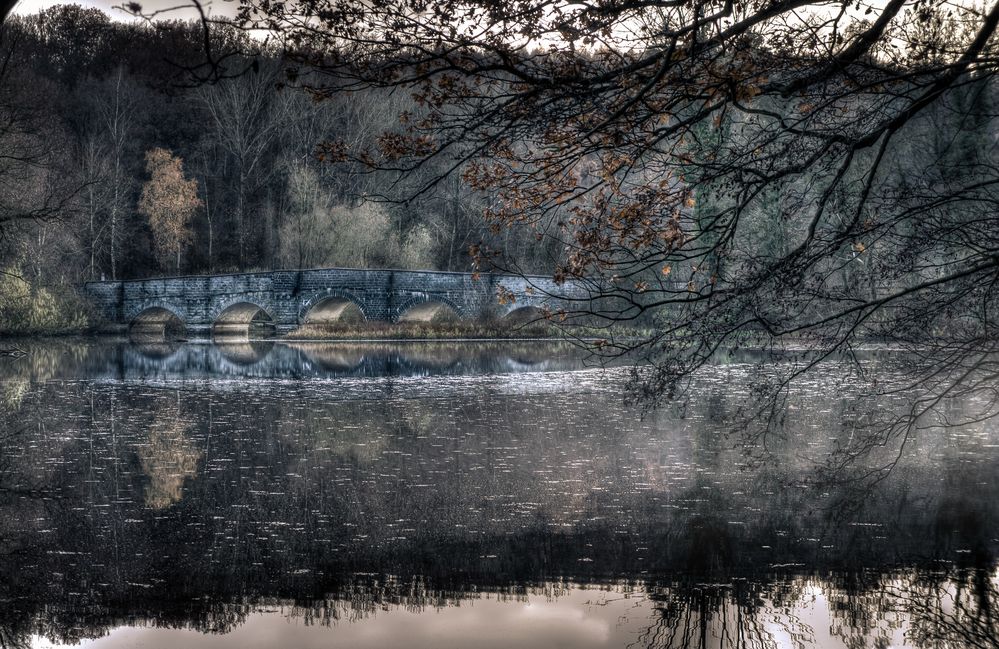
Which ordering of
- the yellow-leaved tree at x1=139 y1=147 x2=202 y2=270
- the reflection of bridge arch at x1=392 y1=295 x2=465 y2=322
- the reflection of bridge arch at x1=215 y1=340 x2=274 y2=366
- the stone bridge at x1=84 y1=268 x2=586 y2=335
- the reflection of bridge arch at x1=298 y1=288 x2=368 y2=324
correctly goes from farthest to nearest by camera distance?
the yellow-leaved tree at x1=139 y1=147 x2=202 y2=270
the reflection of bridge arch at x1=392 y1=295 x2=465 y2=322
the reflection of bridge arch at x1=298 y1=288 x2=368 y2=324
the stone bridge at x1=84 y1=268 x2=586 y2=335
the reflection of bridge arch at x1=215 y1=340 x2=274 y2=366

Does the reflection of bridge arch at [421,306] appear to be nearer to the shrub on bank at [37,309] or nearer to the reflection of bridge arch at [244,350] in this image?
the reflection of bridge arch at [244,350]

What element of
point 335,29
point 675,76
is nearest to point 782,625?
point 675,76

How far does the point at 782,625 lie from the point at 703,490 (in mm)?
3026

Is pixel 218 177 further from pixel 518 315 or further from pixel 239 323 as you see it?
pixel 518 315

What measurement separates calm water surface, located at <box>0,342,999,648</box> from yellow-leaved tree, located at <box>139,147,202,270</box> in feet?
124

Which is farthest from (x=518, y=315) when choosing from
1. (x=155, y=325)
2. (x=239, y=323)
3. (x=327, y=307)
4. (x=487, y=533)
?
(x=487, y=533)

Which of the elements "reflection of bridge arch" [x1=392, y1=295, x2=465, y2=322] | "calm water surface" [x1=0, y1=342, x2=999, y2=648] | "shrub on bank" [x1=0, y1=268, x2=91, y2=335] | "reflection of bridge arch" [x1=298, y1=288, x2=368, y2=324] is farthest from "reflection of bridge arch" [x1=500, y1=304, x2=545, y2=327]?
"calm water surface" [x1=0, y1=342, x2=999, y2=648]

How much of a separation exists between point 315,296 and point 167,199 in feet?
45.7

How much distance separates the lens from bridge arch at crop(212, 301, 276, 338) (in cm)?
4188

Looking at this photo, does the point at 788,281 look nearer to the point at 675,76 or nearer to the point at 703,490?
the point at 675,76

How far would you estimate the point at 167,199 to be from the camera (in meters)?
48.2

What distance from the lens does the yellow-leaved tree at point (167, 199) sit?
48.4m

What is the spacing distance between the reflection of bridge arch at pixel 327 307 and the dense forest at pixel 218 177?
2149 millimetres

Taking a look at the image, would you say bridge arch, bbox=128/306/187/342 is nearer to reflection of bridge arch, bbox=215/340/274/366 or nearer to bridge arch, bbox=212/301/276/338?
bridge arch, bbox=212/301/276/338
